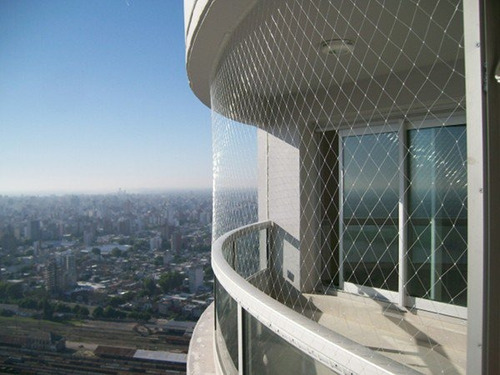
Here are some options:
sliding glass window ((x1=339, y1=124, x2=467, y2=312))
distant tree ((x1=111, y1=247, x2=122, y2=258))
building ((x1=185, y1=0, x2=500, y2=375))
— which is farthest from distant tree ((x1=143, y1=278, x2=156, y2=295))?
sliding glass window ((x1=339, y1=124, x2=467, y2=312))

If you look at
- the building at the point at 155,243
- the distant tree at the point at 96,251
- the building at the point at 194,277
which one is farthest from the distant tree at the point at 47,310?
the building at the point at 194,277

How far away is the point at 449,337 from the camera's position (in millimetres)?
3025

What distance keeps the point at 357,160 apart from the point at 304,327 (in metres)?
3.00

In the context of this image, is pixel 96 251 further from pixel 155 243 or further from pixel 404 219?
pixel 404 219

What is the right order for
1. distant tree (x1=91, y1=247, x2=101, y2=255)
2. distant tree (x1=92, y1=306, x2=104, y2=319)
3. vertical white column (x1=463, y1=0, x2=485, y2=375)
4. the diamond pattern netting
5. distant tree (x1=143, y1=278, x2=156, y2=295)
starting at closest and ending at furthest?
vertical white column (x1=463, y1=0, x2=485, y2=375), the diamond pattern netting, distant tree (x1=143, y1=278, x2=156, y2=295), distant tree (x1=92, y1=306, x2=104, y2=319), distant tree (x1=91, y1=247, x2=101, y2=255)

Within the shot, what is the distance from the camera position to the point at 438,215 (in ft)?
10.9

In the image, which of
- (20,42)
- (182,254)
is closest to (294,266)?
(182,254)

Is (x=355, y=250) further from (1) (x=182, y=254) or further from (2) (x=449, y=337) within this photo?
(1) (x=182, y=254)

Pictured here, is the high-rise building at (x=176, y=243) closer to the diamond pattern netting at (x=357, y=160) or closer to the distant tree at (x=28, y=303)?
the distant tree at (x=28, y=303)

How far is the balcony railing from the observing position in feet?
2.91

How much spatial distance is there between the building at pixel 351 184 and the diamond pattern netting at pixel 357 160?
14mm

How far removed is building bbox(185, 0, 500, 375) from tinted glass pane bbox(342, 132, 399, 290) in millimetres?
15

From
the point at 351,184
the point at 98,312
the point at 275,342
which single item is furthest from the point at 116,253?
the point at 275,342

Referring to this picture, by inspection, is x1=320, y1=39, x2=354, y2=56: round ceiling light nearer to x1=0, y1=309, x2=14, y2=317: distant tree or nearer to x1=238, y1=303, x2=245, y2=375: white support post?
x1=238, y1=303, x2=245, y2=375: white support post
